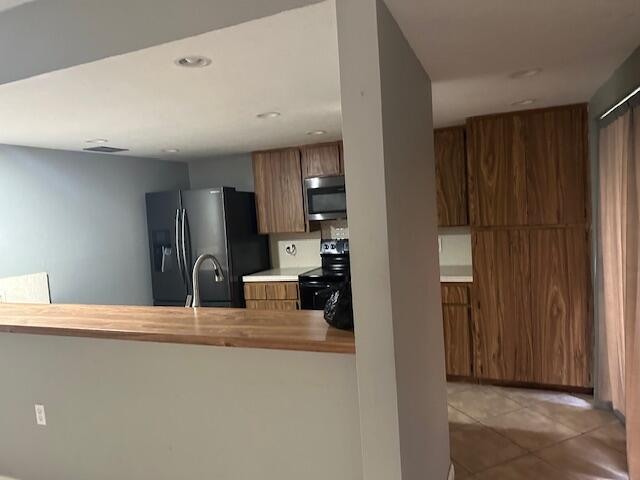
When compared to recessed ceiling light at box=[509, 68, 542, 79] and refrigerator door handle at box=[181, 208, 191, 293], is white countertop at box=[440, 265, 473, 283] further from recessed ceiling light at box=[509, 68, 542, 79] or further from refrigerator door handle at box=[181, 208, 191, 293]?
refrigerator door handle at box=[181, 208, 191, 293]

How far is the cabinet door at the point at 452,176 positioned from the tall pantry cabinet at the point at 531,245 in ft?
0.73

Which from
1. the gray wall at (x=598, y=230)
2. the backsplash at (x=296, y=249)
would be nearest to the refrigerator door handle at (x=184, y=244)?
the backsplash at (x=296, y=249)

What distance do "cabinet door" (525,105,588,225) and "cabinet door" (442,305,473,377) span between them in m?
0.88

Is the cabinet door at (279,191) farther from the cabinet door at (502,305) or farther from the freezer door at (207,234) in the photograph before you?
the cabinet door at (502,305)

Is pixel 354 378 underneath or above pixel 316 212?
underneath

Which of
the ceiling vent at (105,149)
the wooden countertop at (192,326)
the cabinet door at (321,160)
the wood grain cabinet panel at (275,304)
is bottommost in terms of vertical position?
the wood grain cabinet panel at (275,304)

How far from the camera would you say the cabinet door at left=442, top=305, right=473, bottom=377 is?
11.6 ft

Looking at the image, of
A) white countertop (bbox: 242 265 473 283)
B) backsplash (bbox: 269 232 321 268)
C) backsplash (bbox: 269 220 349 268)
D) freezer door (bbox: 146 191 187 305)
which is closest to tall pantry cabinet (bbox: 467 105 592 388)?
white countertop (bbox: 242 265 473 283)

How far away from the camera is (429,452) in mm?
1900

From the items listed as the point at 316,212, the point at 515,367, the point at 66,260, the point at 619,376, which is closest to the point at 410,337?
the point at 619,376

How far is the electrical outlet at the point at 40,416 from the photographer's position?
2345 mm

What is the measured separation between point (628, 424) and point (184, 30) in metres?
2.68

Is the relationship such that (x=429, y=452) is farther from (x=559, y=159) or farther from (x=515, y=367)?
(x=559, y=159)

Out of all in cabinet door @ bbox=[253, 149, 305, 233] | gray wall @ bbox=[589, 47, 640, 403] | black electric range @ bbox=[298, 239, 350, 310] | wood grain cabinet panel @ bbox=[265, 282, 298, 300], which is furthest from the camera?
cabinet door @ bbox=[253, 149, 305, 233]
